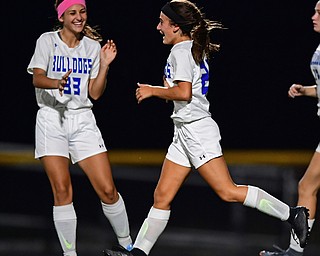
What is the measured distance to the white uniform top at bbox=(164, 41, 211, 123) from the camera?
18.4 feet

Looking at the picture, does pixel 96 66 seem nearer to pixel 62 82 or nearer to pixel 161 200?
pixel 62 82

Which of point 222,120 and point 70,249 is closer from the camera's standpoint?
point 70,249

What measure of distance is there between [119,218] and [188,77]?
0.98m

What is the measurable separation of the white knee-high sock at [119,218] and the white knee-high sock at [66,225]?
22 centimetres

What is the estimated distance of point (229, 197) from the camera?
572 cm

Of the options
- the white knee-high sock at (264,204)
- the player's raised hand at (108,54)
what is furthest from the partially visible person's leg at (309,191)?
the player's raised hand at (108,54)

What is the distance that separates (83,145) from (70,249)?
0.59 meters

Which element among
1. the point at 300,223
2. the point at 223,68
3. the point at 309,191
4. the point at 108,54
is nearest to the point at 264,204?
the point at 300,223

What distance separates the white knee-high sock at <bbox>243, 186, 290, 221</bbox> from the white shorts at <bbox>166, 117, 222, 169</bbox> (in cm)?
30

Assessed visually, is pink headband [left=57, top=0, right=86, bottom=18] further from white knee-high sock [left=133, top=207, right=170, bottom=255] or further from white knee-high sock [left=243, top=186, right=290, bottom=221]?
white knee-high sock [left=243, top=186, right=290, bottom=221]

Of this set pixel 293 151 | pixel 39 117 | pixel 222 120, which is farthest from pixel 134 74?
pixel 39 117

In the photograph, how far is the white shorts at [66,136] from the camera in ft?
19.2

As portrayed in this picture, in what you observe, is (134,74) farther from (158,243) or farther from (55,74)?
(55,74)

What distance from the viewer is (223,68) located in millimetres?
9500
